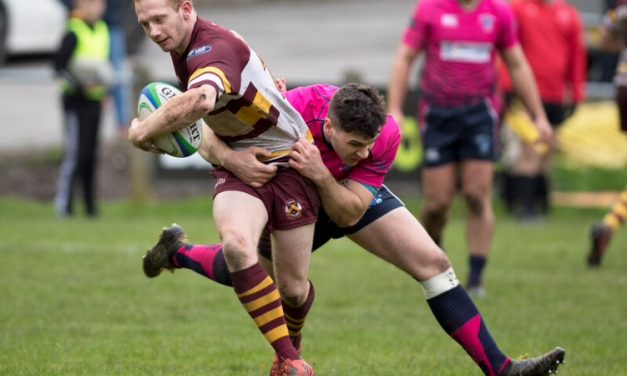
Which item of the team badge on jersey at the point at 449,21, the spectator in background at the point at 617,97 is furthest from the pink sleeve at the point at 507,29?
the spectator in background at the point at 617,97

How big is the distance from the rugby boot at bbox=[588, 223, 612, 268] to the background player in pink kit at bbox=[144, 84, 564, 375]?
14.6 ft

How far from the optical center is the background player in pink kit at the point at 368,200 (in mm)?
5719

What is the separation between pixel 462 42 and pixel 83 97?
5.82 metres

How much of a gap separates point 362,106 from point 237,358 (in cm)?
182

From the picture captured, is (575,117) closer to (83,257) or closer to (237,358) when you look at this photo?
(83,257)

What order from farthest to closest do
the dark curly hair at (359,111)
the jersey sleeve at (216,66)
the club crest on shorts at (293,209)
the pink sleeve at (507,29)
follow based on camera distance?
1. the pink sleeve at (507,29)
2. the club crest on shorts at (293,209)
3. the dark curly hair at (359,111)
4. the jersey sleeve at (216,66)

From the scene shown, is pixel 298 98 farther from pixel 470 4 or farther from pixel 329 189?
pixel 470 4

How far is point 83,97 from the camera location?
1368cm

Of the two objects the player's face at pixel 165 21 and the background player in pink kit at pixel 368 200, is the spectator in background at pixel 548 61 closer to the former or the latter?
the background player in pink kit at pixel 368 200

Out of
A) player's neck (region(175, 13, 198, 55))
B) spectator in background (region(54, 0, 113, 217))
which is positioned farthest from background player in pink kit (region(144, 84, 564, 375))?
spectator in background (region(54, 0, 113, 217))

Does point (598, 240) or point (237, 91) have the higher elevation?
point (237, 91)

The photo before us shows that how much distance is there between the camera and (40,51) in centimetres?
1962

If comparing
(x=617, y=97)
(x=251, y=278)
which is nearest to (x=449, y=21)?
(x=617, y=97)

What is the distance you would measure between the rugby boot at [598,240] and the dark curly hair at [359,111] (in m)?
4.90
